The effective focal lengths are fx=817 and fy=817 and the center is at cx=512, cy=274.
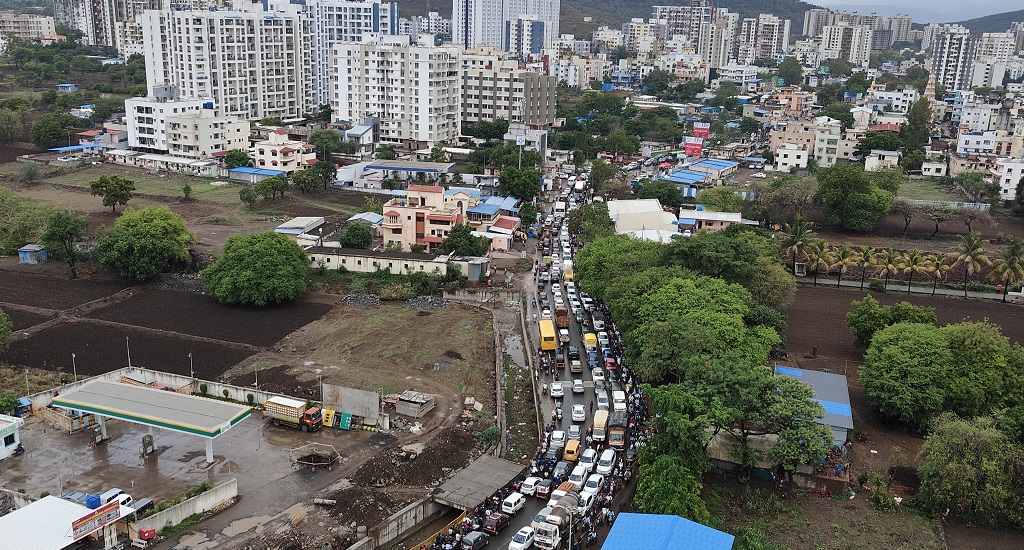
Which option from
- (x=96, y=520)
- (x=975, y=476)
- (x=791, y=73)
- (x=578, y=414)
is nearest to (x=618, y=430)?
(x=578, y=414)

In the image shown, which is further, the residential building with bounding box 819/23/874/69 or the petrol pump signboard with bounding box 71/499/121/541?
the residential building with bounding box 819/23/874/69

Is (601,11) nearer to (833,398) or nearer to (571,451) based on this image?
(833,398)

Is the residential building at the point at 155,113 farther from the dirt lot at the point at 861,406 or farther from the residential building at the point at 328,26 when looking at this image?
the dirt lot at the point at 861,406

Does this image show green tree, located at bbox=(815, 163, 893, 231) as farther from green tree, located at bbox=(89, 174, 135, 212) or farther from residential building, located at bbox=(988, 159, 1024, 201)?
green tree, located at bbox=(89, 174, 135, 212)

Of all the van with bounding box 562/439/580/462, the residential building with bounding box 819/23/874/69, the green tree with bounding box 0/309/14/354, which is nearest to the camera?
the van with bounding box 562/439/580/462

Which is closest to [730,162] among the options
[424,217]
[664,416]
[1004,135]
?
[1004,135]

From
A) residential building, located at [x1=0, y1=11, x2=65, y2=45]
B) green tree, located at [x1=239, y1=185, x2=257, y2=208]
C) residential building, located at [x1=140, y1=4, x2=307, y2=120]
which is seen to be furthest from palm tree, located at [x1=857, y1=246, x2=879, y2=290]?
residential building, located at [x1=0, y1=11, x2=65, y2=45]


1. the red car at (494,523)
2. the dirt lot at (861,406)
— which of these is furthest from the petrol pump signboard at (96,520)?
the dirt lot at (861,406)
